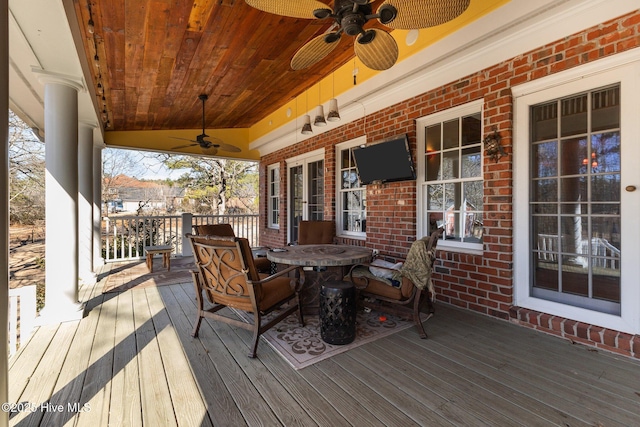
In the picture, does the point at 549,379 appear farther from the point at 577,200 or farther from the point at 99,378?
the point at 99,378

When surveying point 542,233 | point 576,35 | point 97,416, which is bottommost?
point 97,416

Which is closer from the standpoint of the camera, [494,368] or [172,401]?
[172,401]

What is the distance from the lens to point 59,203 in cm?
304

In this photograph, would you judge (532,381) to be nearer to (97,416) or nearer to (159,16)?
(97,416)

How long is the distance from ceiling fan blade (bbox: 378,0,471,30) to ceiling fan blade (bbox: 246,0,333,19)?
43cm

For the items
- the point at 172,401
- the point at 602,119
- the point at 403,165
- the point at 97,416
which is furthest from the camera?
the point at 403,165

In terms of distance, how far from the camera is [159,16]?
284cm

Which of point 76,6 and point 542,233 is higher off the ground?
point 76,6

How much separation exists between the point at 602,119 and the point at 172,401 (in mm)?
3723

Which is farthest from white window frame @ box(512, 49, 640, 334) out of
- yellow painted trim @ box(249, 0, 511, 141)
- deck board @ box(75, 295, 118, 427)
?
deck board @ box(75, 295, 118, 427)

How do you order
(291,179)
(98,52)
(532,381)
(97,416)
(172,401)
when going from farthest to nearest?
(291,179), (98,52), (532,381), (172,401), (97,416)

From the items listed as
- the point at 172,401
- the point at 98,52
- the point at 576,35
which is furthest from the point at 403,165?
the point at 98,52

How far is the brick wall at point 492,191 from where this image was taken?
2336mm

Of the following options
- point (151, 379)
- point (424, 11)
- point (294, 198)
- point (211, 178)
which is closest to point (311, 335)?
point (151, 379)
